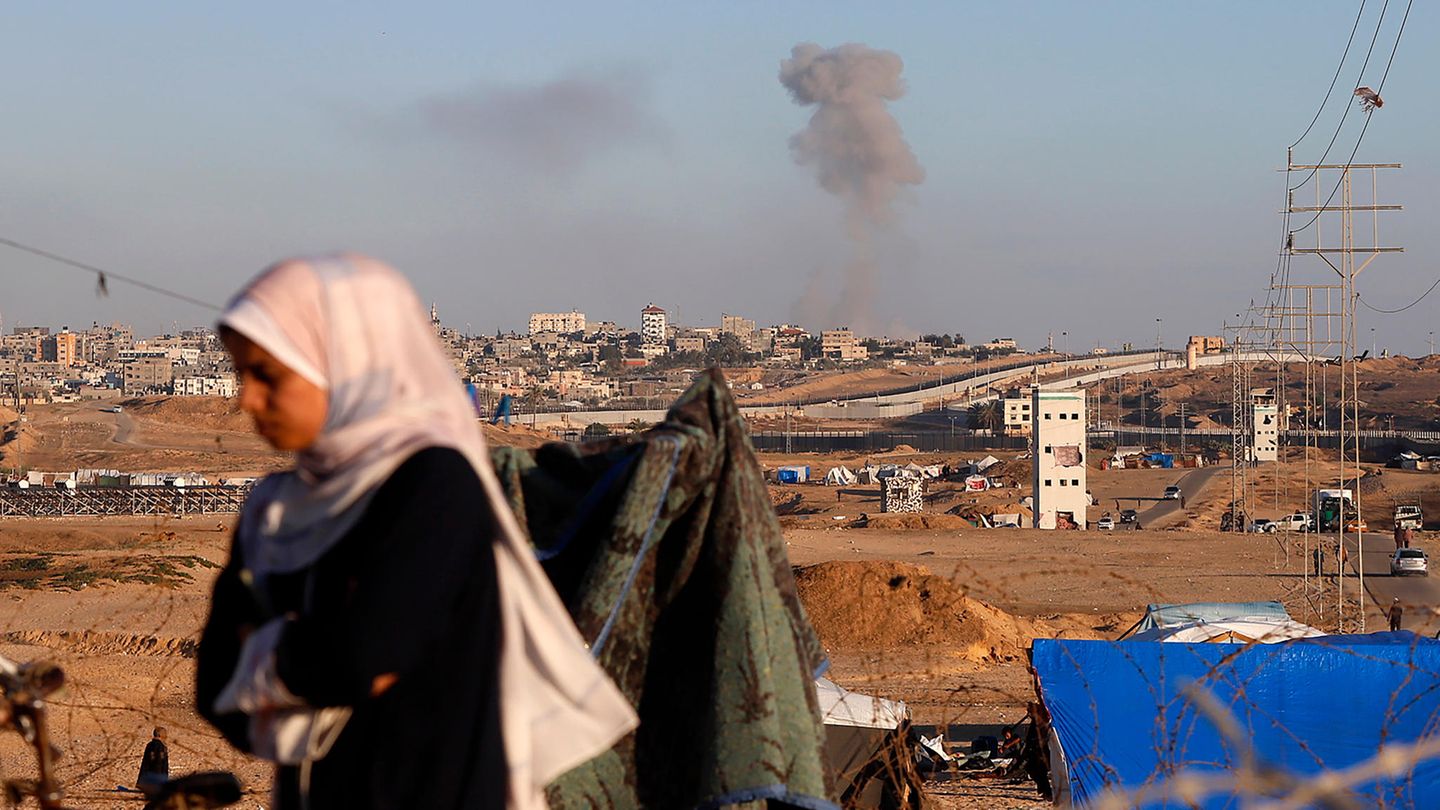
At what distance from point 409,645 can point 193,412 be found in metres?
106

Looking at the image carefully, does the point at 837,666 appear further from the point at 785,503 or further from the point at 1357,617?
the point at 785,503

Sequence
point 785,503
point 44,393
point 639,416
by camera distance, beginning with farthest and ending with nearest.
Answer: point 44,393
point 639,416
point 785,503

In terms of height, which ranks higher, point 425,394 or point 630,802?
point 425,394

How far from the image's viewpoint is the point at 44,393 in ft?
452

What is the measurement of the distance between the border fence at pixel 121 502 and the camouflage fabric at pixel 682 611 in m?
46.3

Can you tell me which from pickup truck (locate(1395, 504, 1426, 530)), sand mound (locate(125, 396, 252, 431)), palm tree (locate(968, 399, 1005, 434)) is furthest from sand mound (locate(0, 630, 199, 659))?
palm tree (locate(968, 399, 1005, 434))

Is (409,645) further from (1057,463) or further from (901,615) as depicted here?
(1057,463)

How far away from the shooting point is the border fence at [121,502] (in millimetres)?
48062

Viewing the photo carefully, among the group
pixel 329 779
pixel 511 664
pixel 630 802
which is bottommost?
pixel 630 802

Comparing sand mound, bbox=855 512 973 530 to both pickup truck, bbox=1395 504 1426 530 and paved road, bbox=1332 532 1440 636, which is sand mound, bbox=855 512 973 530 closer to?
paved road, bbox=1332 532 1440 636

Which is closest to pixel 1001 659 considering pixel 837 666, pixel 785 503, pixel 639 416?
pixel 837 666

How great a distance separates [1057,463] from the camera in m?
51.3

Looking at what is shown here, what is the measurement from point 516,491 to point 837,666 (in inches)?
697

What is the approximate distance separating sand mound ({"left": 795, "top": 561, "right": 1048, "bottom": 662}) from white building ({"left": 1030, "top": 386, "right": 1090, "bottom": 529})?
25.7 metres
